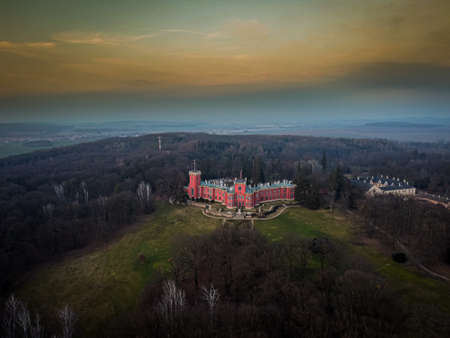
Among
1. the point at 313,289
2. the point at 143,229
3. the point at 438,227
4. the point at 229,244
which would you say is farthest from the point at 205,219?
the point at 438,227

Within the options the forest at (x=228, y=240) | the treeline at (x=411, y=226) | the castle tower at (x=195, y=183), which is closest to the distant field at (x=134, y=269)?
the treeline at (x=411, y=226)

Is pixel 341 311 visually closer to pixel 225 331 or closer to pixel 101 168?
pixel 225 331

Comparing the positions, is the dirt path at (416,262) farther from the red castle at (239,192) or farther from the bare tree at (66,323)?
the bare tree at (66,323)

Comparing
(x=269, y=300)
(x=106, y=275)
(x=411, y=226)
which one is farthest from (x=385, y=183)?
(x=106, y=275)

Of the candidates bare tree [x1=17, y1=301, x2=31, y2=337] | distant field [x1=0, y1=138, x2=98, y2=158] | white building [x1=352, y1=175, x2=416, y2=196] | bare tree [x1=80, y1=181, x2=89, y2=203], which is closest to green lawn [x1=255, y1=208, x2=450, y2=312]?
white building [x1=352, y1=175, x2=416, y2=196]

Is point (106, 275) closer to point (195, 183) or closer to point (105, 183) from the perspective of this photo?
point (195, 183)

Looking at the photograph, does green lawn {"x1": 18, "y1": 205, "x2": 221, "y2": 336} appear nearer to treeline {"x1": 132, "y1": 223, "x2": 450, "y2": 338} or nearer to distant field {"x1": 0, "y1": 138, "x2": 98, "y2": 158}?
treeline {"x1": 132, "y1": 223, "x2": 450, "y2": 338}
